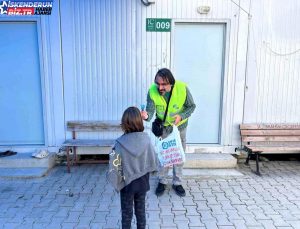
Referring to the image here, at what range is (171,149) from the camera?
146 inches

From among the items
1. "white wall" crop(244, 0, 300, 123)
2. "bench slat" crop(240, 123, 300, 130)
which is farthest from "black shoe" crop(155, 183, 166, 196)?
"white wall" crop(244, 0, 300, 123)

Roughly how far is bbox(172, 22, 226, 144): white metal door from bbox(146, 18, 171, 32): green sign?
174mm

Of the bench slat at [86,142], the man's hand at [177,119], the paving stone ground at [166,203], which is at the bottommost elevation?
the paving stone ground at [166,203]

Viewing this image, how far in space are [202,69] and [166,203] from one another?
8.19 feet

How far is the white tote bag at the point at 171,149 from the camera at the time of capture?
3686mm

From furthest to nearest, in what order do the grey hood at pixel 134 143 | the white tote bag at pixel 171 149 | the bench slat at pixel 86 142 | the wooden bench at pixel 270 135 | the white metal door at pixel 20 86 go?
the wooden bench at pixel 270 135 < the white metal door at pixel 20 86 < the bench slat at pixel 86 142 < the white tote bag at pixel 171 149 < the grey hood at pixel 134 143

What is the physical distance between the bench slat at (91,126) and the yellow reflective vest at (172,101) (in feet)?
5.25

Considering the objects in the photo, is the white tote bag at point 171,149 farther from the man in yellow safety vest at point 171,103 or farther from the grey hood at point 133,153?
the grey hood at point 133,153

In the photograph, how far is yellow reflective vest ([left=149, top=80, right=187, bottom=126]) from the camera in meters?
3.75

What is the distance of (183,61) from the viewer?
5.22 metres

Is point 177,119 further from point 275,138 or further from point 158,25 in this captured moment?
point 275,138

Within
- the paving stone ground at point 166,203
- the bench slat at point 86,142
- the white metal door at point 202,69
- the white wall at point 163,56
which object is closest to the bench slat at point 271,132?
the white wall at point 163,56

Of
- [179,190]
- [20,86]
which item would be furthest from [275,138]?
[20,86]

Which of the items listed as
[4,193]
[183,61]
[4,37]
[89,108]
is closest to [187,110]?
[183,61]
